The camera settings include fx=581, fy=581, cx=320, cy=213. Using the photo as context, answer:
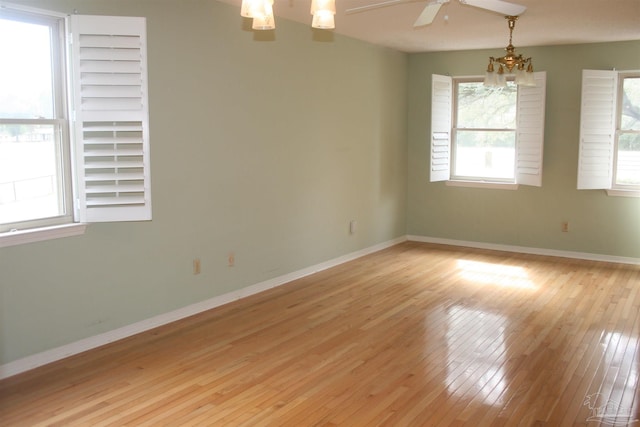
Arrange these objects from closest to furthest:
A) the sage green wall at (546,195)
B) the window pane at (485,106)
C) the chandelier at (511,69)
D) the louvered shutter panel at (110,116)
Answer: the louvered shutter panel at (110,116), the chandelier at (511,69), the sage green wall at (546,195), the window pane at (485,106)

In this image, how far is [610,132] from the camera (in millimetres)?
6422

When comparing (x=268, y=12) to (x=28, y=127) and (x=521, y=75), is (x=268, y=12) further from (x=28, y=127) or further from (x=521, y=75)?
(x=521, y=75)

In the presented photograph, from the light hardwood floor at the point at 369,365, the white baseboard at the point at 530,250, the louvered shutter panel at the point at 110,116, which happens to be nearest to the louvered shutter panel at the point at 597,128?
the white baseboard at the point at 530,250

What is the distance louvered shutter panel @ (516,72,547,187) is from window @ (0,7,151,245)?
182 inches

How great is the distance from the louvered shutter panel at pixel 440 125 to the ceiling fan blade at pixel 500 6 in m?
2.44

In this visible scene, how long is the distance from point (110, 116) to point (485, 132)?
5.01 m

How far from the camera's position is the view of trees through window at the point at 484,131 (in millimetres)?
7180

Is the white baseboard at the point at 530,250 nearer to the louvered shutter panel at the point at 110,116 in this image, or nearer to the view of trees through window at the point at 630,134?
the view of trees through window at the point at 630,134

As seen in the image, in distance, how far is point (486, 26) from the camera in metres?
5.56

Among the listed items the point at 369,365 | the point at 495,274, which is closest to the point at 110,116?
the point at 369,365

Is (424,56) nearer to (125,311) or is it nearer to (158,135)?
(158,135)

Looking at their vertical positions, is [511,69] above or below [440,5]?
below

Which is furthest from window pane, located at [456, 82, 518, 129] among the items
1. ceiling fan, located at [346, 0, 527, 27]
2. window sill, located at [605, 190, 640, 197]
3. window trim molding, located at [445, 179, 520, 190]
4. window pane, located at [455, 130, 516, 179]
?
ceiling fan, located at [346, 0, 527, 27]

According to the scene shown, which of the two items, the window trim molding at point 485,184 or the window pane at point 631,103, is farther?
the window trim molding at point 485,184
